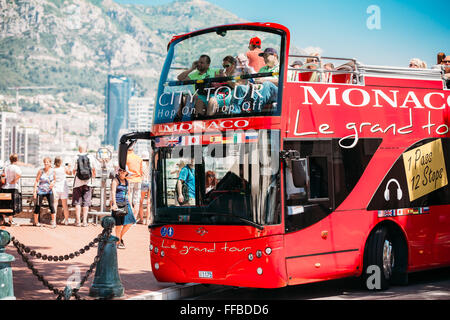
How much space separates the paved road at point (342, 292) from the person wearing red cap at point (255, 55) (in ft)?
10.9

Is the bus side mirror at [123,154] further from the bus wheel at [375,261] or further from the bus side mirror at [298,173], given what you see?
the bus wheel at [375,261]

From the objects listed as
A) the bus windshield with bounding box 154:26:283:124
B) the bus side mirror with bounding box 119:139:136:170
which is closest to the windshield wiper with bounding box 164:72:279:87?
the bus windshield with bounding box 154:26:283:124

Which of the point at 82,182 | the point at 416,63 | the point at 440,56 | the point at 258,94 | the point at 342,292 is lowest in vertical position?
the point at 342,292

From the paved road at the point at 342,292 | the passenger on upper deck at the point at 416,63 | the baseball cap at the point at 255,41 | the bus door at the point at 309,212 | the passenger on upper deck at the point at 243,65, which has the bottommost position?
the paved road at the point at 342,292

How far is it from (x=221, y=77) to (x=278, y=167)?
151cm

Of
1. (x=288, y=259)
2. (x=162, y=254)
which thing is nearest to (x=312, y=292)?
(x=288, y=259)

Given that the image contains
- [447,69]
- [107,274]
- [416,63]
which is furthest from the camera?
[416,63]

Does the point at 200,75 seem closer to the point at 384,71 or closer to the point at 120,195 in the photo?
the point at 384,71

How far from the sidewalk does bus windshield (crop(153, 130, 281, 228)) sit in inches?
43.9

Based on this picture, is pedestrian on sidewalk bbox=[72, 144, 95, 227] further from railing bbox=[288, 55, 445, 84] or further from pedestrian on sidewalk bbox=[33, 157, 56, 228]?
railing bbox=[288, 55, 445, 84]

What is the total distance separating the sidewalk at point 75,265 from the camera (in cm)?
966

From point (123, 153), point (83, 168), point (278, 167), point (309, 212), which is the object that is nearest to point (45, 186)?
point (83, 168)

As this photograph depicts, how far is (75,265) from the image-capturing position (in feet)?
40.1

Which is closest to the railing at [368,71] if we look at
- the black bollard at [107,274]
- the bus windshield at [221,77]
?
the bus windshield at [221,77]
